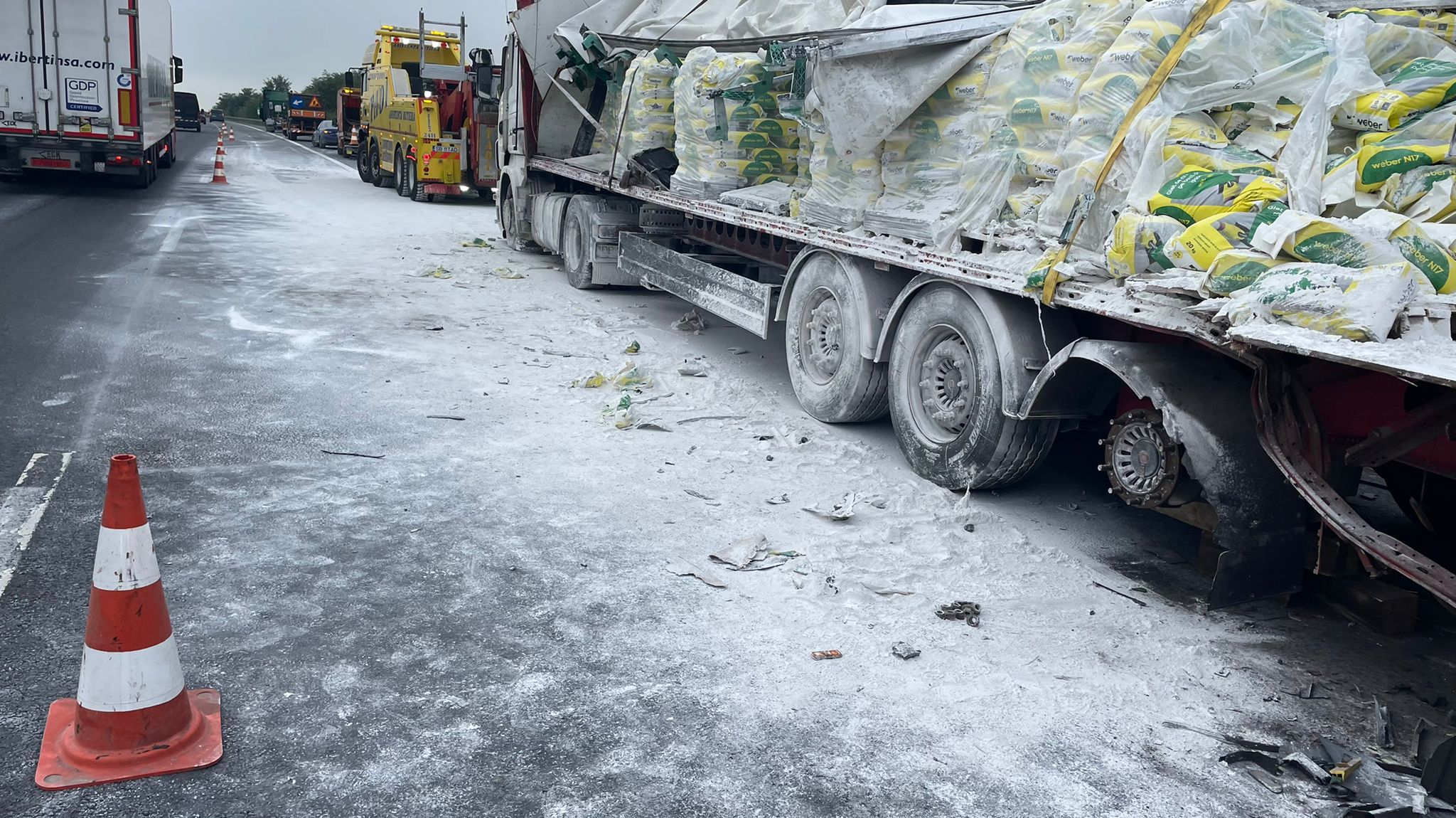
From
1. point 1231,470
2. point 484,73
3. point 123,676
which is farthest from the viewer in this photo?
point 484,73

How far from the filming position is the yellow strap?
4.75m

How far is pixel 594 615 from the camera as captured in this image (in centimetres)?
427

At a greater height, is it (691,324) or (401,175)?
(401,175)

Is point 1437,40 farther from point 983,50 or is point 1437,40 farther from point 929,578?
point 929,578

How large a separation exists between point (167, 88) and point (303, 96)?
39.7 metres

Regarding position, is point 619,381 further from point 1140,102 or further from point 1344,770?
point 1344,770

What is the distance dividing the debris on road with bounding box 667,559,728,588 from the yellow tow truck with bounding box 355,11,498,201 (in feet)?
55.9

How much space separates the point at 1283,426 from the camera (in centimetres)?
407

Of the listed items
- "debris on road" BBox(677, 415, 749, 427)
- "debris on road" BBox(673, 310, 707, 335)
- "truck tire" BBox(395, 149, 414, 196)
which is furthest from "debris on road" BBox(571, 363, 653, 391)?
"truck tire" BBox(395, 149, 414, 196)

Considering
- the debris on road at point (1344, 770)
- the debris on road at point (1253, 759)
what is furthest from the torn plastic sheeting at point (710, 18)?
the debris on road at point (1344, 770)

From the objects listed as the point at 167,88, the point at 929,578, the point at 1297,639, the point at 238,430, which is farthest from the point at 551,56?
the point at 167,88

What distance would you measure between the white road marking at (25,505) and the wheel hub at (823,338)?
14.5 feet

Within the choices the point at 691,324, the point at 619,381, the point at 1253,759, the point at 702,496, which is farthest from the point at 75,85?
the point at 1253,759

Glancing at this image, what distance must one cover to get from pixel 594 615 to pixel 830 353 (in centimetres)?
350
